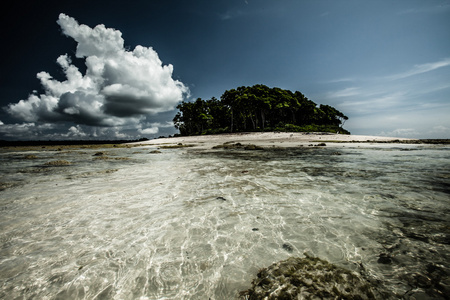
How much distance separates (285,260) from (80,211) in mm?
4562

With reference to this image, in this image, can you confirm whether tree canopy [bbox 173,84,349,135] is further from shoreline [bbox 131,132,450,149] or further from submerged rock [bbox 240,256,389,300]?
submerged rock [bbox 240,256,389,300]

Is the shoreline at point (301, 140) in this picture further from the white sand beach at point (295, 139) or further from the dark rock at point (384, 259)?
the dark rock at point (384, 259)

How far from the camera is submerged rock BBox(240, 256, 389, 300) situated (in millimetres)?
1955

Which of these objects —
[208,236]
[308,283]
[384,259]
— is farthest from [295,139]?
[308,283]

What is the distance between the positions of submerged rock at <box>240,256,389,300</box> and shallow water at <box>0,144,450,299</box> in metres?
0.20

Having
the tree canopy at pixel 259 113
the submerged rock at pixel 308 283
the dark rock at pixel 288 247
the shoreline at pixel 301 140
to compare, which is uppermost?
the tree canopy at pixel 259 113

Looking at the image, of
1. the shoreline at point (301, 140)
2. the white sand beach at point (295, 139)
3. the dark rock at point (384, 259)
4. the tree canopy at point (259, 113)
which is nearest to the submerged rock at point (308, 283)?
the dark rock at point (384, 259)

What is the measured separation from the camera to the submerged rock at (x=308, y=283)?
196 centimetres

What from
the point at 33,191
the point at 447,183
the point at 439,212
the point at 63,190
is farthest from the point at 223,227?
the point at 447,183

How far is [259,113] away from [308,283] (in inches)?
2219

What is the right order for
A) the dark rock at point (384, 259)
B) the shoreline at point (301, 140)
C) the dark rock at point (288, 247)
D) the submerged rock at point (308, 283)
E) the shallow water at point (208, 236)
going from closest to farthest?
1. the submerged rock at point (308, 283)
2. the shallow water at point (208, 236)
3. the dark rock at point (384, 259)
4. the dark rock at point (288, 247)
5. the shoreline at point (301, 140)

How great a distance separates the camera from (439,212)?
388cm

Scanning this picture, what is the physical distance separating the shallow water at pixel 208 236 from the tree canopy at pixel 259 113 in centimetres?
4150

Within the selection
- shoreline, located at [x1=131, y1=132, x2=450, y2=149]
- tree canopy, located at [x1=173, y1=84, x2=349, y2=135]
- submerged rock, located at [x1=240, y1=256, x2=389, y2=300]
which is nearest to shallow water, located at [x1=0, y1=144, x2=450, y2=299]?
submerged rock, located at [x1=240, y1=256, x2=389, y2=300]
